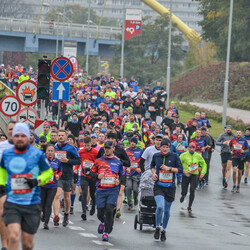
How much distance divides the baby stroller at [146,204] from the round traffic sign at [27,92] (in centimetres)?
505

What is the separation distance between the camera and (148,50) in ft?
264

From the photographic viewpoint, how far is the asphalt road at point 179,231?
13.2 meters

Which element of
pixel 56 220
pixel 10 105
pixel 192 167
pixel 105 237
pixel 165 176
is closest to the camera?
pixel 105 237

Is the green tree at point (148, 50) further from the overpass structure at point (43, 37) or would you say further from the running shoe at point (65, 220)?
the running shoe at point (65, 220)

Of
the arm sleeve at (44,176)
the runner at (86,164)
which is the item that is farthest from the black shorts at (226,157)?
the arm sleeve at (44,176)

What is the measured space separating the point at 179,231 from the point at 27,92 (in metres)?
6.19

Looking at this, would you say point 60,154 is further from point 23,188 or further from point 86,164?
point 23,188

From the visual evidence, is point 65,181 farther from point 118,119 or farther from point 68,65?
point 118,119

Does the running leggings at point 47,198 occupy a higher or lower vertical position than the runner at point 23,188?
lower

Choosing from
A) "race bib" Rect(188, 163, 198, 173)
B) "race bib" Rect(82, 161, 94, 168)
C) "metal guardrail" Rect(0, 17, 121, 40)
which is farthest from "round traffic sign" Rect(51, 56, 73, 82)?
"metal guardrail" Rect(0, 17, 121, 40)

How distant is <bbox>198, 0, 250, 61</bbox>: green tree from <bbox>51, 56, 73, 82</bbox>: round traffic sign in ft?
153

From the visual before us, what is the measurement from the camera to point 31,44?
8662 cm

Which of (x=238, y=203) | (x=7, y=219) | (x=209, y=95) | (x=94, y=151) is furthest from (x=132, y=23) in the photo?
(x=7, y=219)

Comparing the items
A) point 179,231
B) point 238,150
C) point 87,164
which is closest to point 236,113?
point 238,150
